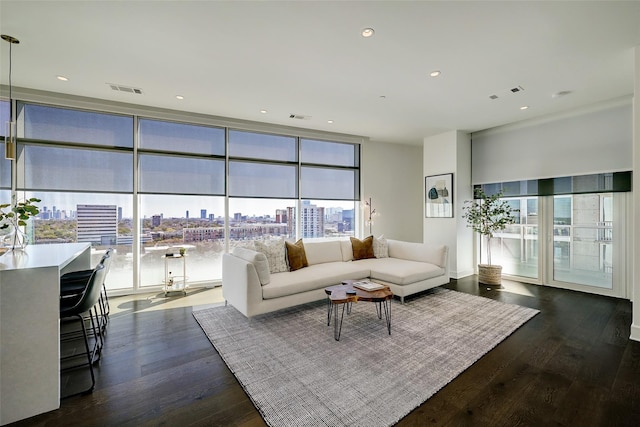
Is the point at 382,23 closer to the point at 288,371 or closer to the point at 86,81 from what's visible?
the point at 288,371

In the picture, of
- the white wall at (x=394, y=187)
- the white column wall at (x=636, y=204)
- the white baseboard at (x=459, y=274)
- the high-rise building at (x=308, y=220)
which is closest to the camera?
the white column wall at (x=636, y=204)

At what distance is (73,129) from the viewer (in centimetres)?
415

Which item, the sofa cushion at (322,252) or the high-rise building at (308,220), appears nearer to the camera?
the sofa cushion at (322,252)

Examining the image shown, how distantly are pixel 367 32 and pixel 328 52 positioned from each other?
485 mm

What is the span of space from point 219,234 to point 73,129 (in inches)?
105

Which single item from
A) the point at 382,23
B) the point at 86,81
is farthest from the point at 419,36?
the point at 86,81

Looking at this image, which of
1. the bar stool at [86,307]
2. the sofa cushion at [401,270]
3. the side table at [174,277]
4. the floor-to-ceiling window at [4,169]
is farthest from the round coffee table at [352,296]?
the floor-to-ceiling window at [4,169]

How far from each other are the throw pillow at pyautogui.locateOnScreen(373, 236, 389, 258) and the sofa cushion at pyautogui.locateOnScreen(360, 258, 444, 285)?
253 millimetres

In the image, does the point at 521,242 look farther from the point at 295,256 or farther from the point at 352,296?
the point at 295,256

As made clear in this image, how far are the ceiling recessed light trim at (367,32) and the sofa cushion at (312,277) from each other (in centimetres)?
284

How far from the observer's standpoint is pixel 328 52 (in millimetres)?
2883

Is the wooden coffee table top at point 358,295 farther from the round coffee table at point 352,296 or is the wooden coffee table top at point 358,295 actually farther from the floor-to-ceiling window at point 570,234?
the floor-to-ceiling window at point 570,234

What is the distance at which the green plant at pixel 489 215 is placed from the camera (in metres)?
5.25

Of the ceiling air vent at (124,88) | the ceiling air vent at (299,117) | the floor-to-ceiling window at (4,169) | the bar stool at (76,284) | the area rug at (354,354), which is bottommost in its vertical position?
the area rug at (354,354)
